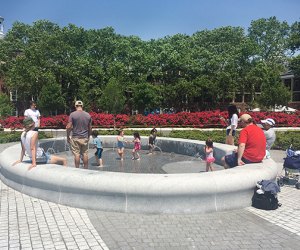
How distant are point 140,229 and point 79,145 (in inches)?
164

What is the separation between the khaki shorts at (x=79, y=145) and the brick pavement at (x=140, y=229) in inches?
97.2

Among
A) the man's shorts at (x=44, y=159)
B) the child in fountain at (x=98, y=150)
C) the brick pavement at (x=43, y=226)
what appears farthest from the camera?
the child in fountain at (x=98, y=150)

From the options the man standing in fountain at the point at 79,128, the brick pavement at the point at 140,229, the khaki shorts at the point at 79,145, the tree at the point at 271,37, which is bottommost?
the brick pavement at the point at 140,229

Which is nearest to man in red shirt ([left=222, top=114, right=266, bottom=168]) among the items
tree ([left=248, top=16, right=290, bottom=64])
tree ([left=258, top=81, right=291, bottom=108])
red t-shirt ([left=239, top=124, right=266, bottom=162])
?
red t-shirt ([left=239, top=124, right=266, bottom=162])

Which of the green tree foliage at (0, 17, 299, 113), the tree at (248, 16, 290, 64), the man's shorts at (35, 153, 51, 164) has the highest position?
the tree at (248, 16, 290, 64)

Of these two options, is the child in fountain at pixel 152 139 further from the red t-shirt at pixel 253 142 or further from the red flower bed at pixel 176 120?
the red flower bed at pixel 176 120

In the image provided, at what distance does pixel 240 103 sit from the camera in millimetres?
53875

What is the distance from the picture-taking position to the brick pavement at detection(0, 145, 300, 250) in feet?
16.8

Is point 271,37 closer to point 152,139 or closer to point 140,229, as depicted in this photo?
point 152,139

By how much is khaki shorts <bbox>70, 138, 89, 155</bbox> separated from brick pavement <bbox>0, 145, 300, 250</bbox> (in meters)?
2.47

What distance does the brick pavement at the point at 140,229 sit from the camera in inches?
201

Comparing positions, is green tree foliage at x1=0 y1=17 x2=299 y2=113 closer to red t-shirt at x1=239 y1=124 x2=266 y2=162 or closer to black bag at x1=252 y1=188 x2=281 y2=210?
red t-shirt at x1=239 y1=124 x2=266 y2=162

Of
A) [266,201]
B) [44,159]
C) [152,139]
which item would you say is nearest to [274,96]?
[152,139]

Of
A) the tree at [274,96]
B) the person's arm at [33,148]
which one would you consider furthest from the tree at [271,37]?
the person's arm at [33,148]
